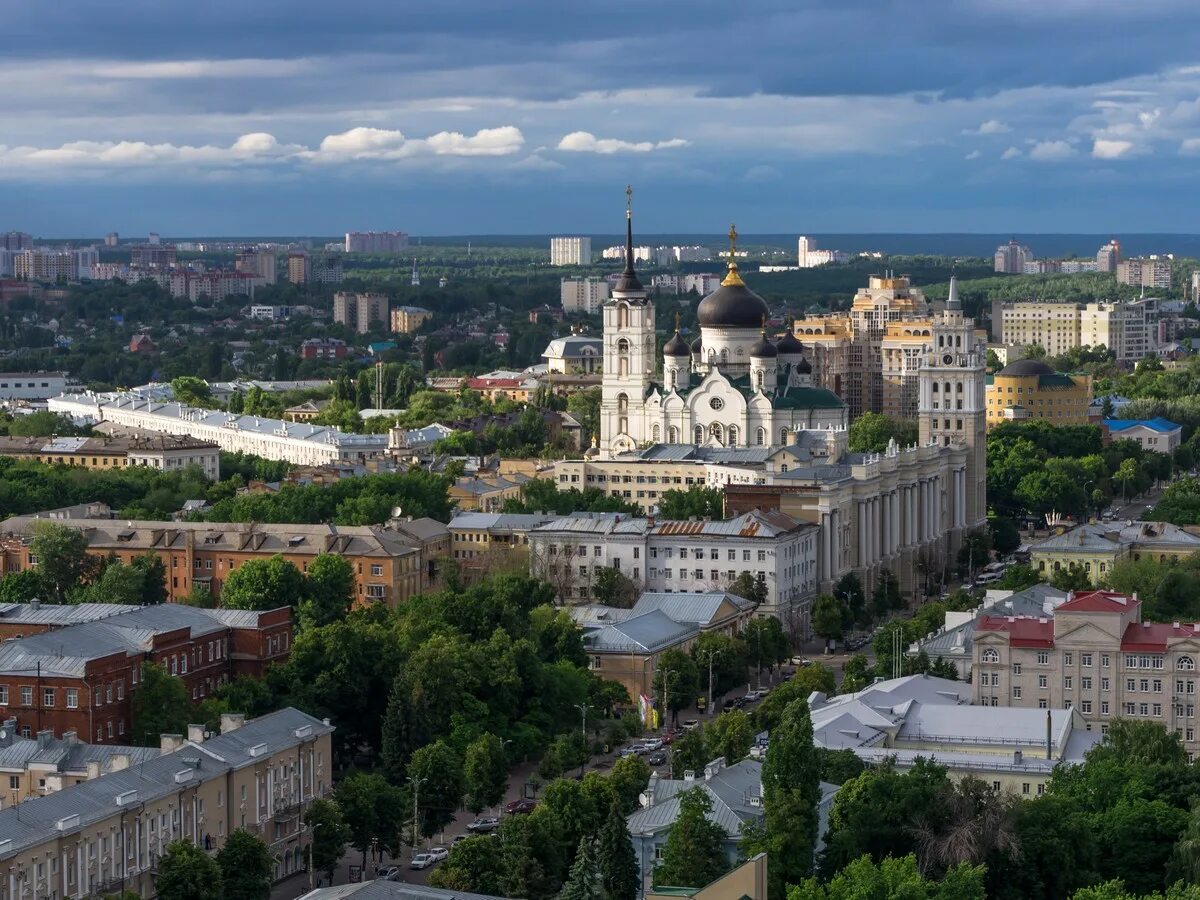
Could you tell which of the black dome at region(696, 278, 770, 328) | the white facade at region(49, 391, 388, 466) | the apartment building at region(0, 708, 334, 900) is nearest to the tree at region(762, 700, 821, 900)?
the apartment building at region(0, 708, 334, 900)

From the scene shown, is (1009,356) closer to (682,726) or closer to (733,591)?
(733,591)

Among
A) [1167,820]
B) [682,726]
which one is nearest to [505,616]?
[682,726]

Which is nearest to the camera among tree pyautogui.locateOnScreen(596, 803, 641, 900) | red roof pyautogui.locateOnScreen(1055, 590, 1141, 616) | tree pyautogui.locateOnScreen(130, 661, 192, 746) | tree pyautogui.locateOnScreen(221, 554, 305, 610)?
tree pyautogui.locateOnScreen(596, 803, 641, 900)

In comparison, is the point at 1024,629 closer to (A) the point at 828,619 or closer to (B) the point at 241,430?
(A) the point at 828,619

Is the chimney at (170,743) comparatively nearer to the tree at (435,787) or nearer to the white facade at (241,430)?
the tree at (435,787)

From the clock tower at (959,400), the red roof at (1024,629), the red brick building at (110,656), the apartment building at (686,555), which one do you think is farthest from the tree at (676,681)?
the clock tower at (959,400)

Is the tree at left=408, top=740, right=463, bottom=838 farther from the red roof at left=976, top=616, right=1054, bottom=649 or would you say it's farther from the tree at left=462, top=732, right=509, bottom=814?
the red roof at left=976, top=616, right=1054, bottom=649
